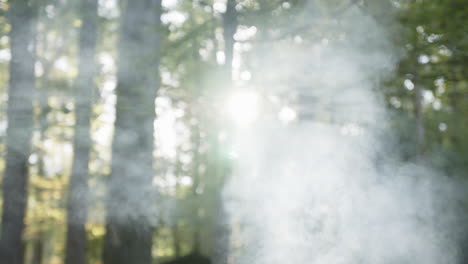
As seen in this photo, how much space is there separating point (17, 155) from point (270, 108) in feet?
12.8

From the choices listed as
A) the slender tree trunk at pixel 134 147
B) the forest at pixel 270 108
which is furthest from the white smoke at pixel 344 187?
the slender tree trunk at pixel 134 147

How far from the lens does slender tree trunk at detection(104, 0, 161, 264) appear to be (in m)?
4.46

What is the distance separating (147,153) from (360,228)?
8.57 ft

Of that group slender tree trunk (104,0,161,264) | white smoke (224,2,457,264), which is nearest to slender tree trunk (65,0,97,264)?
slender tree trunk (104,0,161,264)

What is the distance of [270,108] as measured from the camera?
21.6ft

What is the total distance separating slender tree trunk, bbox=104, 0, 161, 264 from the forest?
0.02 m

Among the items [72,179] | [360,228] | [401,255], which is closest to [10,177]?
[72,179]

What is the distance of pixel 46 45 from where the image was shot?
356 inches

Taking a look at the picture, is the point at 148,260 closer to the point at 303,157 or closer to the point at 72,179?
the point at 72,179

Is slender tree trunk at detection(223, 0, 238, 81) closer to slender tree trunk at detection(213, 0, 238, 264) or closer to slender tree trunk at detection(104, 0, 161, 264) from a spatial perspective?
slender tree trunk at detection(213, 0, 238, 264)

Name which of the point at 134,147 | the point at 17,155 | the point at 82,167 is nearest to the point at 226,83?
the point at 134,147

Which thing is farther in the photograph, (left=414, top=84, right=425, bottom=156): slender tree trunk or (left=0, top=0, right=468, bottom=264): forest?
(left=414, top=84, right=425, bottom=156): slender tree trunk

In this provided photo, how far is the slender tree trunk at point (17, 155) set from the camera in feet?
16.9

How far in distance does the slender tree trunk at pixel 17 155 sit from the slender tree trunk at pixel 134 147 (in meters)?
1.37
